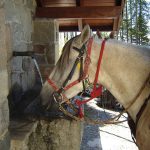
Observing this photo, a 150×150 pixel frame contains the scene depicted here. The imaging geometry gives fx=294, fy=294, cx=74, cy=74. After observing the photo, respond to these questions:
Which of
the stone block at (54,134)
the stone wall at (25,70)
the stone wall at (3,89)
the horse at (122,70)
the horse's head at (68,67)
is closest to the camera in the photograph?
the stone wall at (3,89)

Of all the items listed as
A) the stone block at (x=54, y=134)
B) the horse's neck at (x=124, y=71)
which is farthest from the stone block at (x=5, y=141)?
the horse's neck at (x=124, y=71)

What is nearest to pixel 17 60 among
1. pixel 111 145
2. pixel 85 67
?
pixel 85 67

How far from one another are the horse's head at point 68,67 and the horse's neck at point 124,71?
0.12 metres

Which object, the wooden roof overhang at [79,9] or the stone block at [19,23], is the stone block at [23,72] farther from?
the wooden roof overhang at [79,9]

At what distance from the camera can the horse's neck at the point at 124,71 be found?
246cm

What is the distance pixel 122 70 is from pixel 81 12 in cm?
205

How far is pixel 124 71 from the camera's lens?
250cm

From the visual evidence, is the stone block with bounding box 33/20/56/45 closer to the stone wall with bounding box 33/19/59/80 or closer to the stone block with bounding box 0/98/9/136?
the stone wall with bounding box 33/19/59/80

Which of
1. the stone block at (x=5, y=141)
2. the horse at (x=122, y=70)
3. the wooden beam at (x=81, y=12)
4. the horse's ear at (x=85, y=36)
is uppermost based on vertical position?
the wooden beam at (x=81, y=12)

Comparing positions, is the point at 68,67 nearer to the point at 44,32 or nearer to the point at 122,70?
the point at 122,70

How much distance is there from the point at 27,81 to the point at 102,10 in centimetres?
152

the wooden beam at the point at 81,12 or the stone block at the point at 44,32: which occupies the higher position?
the wooden beam at the point at 81,12

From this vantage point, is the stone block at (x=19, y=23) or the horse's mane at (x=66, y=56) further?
the stone block at (x=19, y=23)

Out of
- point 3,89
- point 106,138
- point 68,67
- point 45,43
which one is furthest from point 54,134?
point 106,138
